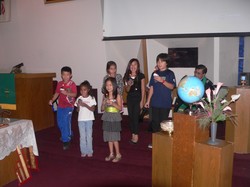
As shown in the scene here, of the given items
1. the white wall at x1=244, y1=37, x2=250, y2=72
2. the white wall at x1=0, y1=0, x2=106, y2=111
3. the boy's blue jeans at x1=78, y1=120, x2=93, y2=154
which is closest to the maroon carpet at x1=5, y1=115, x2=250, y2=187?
the boy's blue jeans at x1=78, y1=120, x2=93, y2=154

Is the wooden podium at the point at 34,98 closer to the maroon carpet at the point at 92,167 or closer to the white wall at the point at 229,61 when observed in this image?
the maroon carpet at the point at 92,167

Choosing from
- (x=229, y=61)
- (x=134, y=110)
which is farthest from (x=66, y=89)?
(x=229, y=61)

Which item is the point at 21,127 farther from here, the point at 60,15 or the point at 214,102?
the point at 60,15

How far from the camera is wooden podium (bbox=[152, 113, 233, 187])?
8.20ft

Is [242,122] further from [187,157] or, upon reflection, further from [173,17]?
[173,17]

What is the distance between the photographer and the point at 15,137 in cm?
331

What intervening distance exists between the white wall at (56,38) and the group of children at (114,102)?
2.96 meters

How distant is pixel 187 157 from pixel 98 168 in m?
1.57

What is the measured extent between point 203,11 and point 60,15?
4033 mm

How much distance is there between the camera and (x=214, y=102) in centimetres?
264

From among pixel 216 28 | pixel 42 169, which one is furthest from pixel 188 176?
pixel 216 28

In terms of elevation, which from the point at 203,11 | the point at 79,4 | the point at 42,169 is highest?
the point at 79,4

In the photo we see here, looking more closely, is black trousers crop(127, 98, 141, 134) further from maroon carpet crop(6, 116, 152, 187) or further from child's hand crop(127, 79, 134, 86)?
maroon carpet crop(6, 116, 152, 187)

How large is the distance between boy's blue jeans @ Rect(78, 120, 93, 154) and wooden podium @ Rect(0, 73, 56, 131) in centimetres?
191
